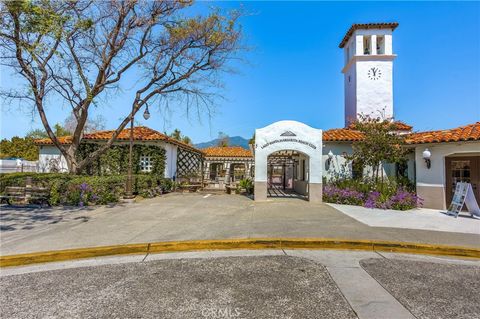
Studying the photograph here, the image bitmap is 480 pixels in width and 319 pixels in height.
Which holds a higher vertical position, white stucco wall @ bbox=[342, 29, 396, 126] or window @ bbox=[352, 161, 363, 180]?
white stucco wall @ bbox=[342, 29, 396, 126]

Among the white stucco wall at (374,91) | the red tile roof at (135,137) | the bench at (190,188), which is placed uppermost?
the white stucco wall at (374,91)

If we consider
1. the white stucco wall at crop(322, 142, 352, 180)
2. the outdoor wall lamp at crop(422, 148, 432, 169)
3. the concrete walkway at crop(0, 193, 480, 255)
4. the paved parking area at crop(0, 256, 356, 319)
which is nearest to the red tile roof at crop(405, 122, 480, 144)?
the outdoor wall lamp at crop(422, 148, 432, 169)

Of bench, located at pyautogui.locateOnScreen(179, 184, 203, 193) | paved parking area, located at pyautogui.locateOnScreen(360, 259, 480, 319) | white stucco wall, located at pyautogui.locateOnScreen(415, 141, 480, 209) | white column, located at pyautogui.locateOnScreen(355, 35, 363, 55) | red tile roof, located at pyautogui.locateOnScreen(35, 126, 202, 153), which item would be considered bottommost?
paved parking area, located at pyautogui.locateOnScreen(360, 259, 480, 319)

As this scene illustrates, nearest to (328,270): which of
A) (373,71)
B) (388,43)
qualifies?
(373,71)

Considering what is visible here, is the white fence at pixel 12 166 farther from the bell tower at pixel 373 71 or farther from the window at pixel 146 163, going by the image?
the bell tower at pixel 373 71

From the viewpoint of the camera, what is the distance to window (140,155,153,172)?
18.3 meters

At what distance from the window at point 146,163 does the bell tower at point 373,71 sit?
14630 mm

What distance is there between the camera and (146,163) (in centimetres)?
1836

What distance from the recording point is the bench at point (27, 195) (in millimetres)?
11055

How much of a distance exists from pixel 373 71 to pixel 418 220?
1477cm

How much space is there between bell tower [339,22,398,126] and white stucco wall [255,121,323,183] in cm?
876

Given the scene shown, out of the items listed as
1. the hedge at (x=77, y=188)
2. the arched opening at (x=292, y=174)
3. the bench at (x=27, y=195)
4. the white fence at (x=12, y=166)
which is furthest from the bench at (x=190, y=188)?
the white fence at (x=12, y=166)

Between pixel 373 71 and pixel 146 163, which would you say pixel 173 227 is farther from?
pixel 373 71

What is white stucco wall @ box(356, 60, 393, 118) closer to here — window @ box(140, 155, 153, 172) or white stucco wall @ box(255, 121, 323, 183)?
white stucco wall @ box(255, 121, 323, 183)
